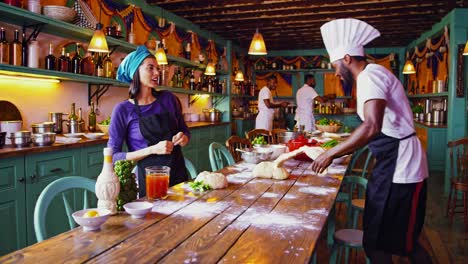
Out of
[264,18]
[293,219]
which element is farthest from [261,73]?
[293,219]

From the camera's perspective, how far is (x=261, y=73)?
43.5 feet

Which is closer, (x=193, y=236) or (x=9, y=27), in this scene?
(x=193, y=236)

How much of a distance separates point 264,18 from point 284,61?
4826 millimetres

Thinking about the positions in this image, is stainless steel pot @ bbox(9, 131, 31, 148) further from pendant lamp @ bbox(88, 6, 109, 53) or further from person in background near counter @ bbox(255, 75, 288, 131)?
person in background near counter @ bbox(255, 75, 288, 131)

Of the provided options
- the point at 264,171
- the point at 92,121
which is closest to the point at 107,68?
the point at 92,121

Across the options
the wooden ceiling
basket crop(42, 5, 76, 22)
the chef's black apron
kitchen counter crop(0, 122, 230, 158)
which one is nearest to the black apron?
the chef's black apron

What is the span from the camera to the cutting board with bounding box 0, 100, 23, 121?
157 inches

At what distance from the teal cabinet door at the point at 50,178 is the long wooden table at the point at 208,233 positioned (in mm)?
1693

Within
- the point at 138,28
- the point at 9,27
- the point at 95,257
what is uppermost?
the point at 138,28

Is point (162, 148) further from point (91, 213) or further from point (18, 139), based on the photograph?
point (18, 139)

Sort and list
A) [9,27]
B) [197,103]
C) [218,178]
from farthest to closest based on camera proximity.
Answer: [197,103] < [9,27] < [218,178]

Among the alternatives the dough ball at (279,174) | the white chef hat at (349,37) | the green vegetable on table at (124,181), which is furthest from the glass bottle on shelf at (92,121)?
the white chef hat at (349,37)

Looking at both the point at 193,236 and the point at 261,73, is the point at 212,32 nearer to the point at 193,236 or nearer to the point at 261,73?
the point at 261,73

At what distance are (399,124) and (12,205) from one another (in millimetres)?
2936
